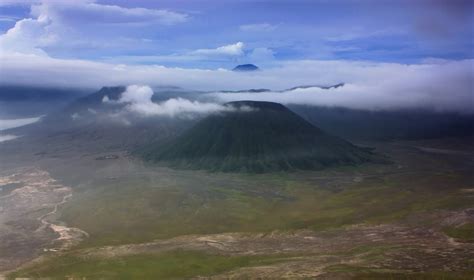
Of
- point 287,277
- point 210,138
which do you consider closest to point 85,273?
point 287,277

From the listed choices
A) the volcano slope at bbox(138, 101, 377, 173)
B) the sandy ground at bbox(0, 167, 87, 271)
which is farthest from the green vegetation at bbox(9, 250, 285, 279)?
the volcano slope at bbox(138, 101, 377, 173)

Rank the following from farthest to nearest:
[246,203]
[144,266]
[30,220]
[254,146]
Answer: [254,146]
[246,203]
[30,220]
[144,266]

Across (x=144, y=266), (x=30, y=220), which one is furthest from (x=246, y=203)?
(x=144, y=266)

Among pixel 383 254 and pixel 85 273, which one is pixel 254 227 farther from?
pixel 85 273

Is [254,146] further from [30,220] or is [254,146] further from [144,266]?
[144,266]

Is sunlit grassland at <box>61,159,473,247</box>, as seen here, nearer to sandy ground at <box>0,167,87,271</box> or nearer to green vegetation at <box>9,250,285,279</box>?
sandy ground at <box>0,167,87,271</box>

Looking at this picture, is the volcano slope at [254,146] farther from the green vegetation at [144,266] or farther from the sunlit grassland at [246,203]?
the green vegetation at [144,266]
